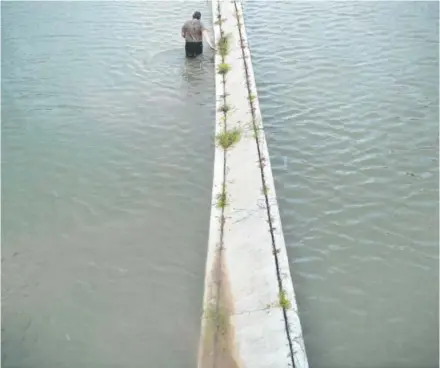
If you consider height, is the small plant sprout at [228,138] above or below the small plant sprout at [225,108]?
below

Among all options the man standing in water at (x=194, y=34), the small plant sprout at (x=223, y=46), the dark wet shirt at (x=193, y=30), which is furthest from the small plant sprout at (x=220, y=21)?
the dark wet shirt at (x=193, y=30)

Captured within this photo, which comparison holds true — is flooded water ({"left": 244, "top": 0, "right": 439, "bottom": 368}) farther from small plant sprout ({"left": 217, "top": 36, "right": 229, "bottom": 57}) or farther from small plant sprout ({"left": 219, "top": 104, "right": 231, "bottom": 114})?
small plant sprout ({"left": 219, "top": 104, "right": 231, "bottom": 114})

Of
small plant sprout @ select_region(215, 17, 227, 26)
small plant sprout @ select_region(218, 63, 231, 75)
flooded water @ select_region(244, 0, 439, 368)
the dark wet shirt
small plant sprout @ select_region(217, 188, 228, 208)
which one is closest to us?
flooded water @ select_region(244, 0, 439, 368)

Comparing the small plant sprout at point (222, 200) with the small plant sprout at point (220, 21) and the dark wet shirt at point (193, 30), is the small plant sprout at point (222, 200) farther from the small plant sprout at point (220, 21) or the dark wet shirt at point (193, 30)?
the small plant sprout at point (220, 21)

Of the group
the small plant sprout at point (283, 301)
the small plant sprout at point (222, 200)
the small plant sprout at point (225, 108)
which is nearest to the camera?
the small plant sprout at point (283, 301)

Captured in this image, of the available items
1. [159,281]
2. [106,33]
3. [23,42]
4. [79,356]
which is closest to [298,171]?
[159,281]

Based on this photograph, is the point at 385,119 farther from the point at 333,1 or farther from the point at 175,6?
the point at 175,6

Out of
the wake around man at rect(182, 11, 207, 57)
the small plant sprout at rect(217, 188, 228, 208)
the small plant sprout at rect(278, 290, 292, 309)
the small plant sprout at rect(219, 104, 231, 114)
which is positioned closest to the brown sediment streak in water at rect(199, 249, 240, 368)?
the small plant sprout at rect(278, 290, 292, 309)
